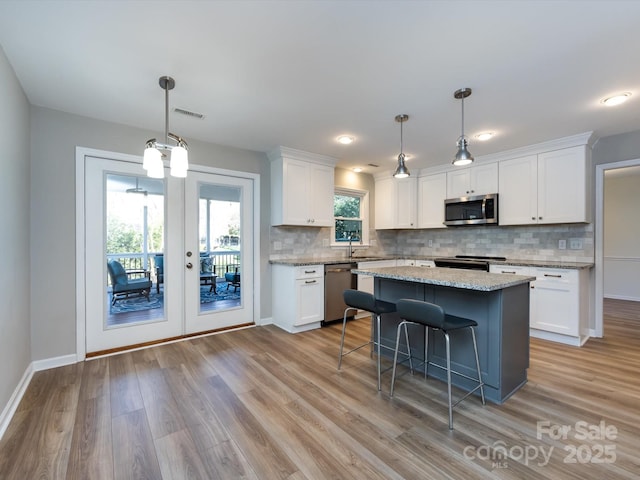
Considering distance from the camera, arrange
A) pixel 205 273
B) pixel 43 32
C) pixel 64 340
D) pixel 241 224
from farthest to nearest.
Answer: pixel 241 224 < pixel 205 273 < pixel 64 340 < pixel 43 32

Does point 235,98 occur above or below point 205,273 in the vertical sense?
above

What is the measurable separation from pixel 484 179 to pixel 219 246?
3.83 meters

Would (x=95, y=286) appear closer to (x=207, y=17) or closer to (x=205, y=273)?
(x=205, y=273)

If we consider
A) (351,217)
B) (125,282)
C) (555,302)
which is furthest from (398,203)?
(125,282)

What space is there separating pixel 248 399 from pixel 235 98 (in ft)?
8.03

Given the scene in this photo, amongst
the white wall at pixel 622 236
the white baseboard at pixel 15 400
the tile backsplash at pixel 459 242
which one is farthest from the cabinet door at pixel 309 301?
the white wall at pixel 622 236

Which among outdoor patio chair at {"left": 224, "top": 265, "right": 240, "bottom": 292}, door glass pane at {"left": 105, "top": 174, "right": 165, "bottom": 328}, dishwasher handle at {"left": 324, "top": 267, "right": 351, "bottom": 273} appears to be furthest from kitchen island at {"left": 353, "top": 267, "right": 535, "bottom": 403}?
door glass pane at {"left": 105, "top": 174, "right": 165, "bottom": 328}

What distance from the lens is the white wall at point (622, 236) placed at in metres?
5.64

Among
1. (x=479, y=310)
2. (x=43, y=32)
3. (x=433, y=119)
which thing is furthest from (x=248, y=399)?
(x=433, y=119)

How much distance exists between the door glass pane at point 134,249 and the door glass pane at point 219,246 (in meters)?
0.47

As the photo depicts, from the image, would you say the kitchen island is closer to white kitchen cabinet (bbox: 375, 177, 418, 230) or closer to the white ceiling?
the white ceiling

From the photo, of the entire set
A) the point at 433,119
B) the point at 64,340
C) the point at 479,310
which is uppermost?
the point at 433,119

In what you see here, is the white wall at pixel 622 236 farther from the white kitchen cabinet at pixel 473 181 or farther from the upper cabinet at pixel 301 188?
A: the upper cabinet at pixel 301 188

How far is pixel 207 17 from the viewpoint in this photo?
5.36 feet
